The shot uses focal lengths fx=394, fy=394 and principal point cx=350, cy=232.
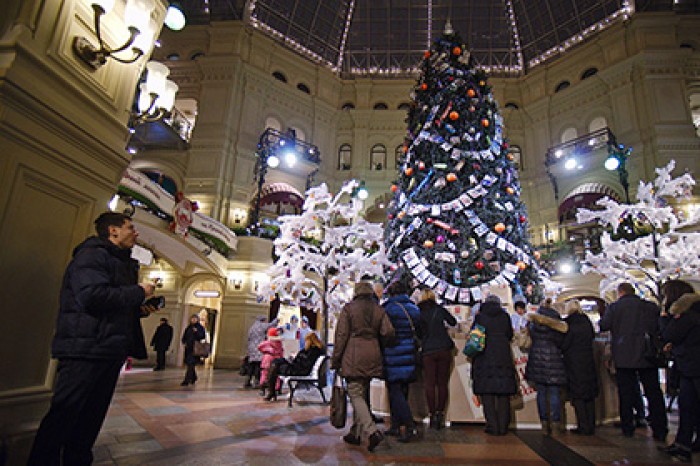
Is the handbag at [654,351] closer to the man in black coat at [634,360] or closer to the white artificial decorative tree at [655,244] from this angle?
the man in black coat at [634,360]

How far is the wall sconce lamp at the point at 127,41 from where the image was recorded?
312 centimetres

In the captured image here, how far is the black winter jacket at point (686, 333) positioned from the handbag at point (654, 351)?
0.66m

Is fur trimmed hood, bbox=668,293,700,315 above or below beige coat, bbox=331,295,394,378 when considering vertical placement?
above

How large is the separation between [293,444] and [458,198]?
5268mm

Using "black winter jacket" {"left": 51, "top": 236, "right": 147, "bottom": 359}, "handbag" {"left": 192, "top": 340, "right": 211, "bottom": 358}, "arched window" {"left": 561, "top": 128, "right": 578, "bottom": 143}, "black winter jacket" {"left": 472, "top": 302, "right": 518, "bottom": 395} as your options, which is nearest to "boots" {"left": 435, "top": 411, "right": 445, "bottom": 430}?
"black winter jacket" {"left": 472, "top": 302, "right": 518, "bottom": 395}

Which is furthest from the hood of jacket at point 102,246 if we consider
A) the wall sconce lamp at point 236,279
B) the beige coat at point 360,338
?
the wall sconce lamp at point 236,279

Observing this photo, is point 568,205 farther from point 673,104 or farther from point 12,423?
point 12,423

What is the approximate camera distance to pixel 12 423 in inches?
107

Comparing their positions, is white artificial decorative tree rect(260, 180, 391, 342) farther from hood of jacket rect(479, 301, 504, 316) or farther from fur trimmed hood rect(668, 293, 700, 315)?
fur trimmed hood rect(668, 293, 700, 315)

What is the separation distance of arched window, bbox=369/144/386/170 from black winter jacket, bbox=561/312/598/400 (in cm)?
1725

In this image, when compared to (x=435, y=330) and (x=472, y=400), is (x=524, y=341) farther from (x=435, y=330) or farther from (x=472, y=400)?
(x=435, y=330)

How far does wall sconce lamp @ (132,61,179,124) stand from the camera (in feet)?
16.5

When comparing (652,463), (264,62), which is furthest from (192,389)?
(264,62)

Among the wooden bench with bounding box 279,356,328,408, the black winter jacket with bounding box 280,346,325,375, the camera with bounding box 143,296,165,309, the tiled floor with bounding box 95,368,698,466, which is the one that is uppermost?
the camera with bounding box 143,296,165,309
